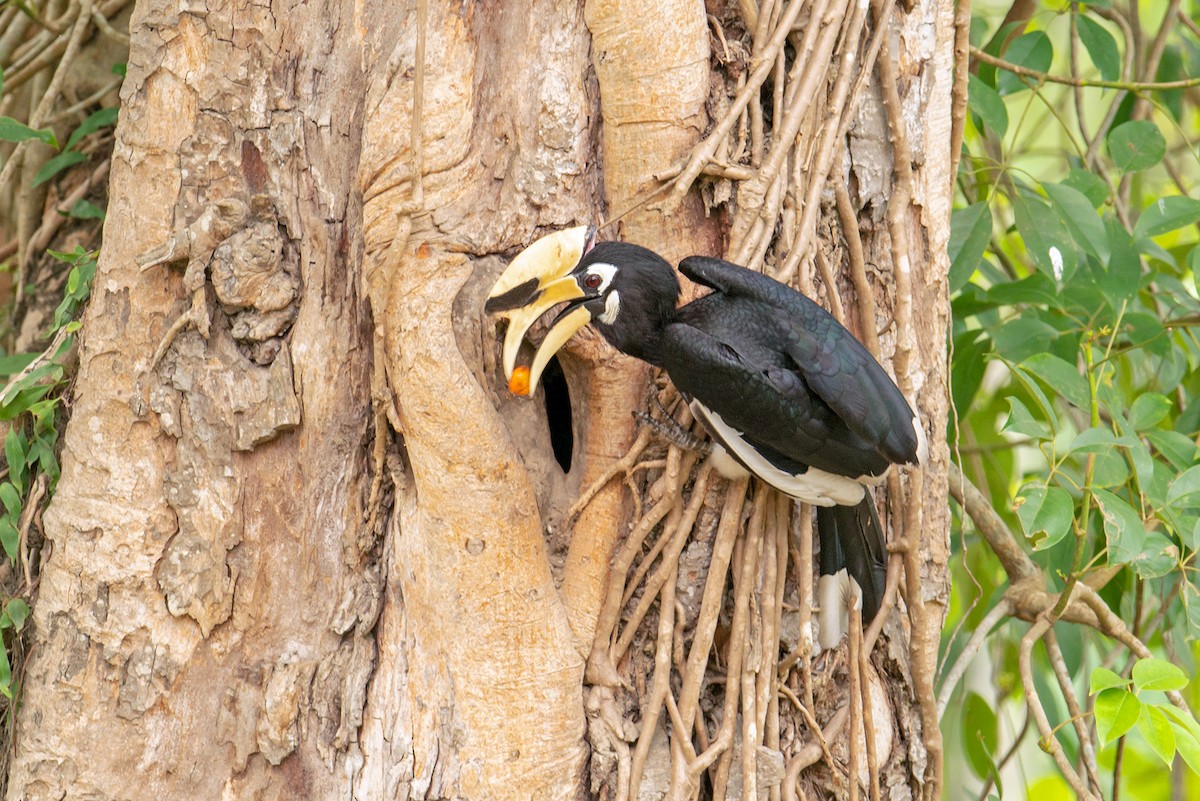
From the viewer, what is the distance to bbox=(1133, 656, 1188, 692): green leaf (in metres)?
1.46

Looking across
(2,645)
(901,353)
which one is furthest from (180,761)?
(901,353)

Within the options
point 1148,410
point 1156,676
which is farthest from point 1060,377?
point 1156,676

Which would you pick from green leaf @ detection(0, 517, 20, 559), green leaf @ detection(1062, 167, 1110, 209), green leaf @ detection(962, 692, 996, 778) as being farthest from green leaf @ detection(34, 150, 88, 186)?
green leaf @ detection(962, 692, 996, 778)

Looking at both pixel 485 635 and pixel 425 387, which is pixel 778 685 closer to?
pixel 485 635

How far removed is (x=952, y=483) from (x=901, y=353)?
0.58 meters

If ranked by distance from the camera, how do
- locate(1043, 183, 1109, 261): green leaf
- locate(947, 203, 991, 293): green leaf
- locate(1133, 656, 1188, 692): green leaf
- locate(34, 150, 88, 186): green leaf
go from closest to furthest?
locate(1133, 656, 1188, 692): green leaf < locate(1043, 183, 1109, 261): green leaf < locate(947, 203, 991, 293): green leaf < locate(34, 150, 88, 186): green leaf

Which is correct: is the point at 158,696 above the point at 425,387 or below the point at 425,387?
below

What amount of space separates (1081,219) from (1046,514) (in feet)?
2.19

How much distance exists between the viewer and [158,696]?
1.71 m

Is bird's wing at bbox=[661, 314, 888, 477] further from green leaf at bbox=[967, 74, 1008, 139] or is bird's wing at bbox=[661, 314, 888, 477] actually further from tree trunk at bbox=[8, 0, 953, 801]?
green leaf at bbox=[967, 74, 1008, 139]

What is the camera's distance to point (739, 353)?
1512mm

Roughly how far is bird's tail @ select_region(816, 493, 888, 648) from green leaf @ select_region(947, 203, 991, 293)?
2.05 ft

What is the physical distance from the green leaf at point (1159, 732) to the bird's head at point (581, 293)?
0.85 m

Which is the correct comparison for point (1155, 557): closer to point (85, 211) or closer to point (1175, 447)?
point (1175, 447)
